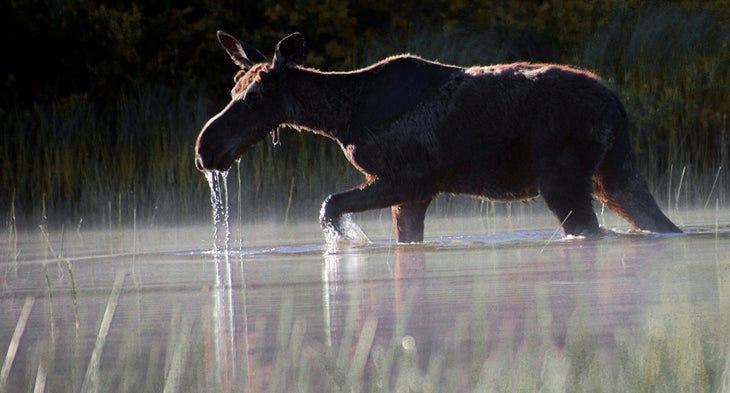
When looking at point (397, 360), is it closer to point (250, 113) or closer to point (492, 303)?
point (492, 303)

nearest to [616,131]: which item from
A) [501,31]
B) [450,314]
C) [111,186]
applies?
[450,314]

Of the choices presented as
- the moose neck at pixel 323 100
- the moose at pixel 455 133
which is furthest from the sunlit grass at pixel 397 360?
the moose neck at pixel 323 100

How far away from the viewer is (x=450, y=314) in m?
6.16

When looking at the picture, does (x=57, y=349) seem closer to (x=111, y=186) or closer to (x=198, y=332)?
(x=198, y=332)

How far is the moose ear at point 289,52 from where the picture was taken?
37.9 ft

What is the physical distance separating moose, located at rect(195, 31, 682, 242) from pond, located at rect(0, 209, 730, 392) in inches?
15.1

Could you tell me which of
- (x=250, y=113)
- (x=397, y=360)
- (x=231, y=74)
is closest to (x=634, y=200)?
(x=250, y=113)

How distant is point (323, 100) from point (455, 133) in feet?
3.83

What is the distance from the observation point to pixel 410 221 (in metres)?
11.4

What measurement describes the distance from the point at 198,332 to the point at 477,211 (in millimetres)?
10524

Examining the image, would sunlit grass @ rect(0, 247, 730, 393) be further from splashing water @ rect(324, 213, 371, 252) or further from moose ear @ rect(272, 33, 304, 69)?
moose ear @ rect(272, 33, 304, 69)

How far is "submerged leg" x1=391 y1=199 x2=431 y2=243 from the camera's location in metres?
11.4

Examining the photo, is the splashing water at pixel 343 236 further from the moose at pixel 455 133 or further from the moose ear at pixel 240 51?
the moose ear at pixel 240 51

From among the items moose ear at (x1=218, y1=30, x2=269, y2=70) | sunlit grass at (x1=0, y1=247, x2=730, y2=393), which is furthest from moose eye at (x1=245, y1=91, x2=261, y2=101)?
sunlit grass at (x1=0, y1=247, x2=730, y2=393)
